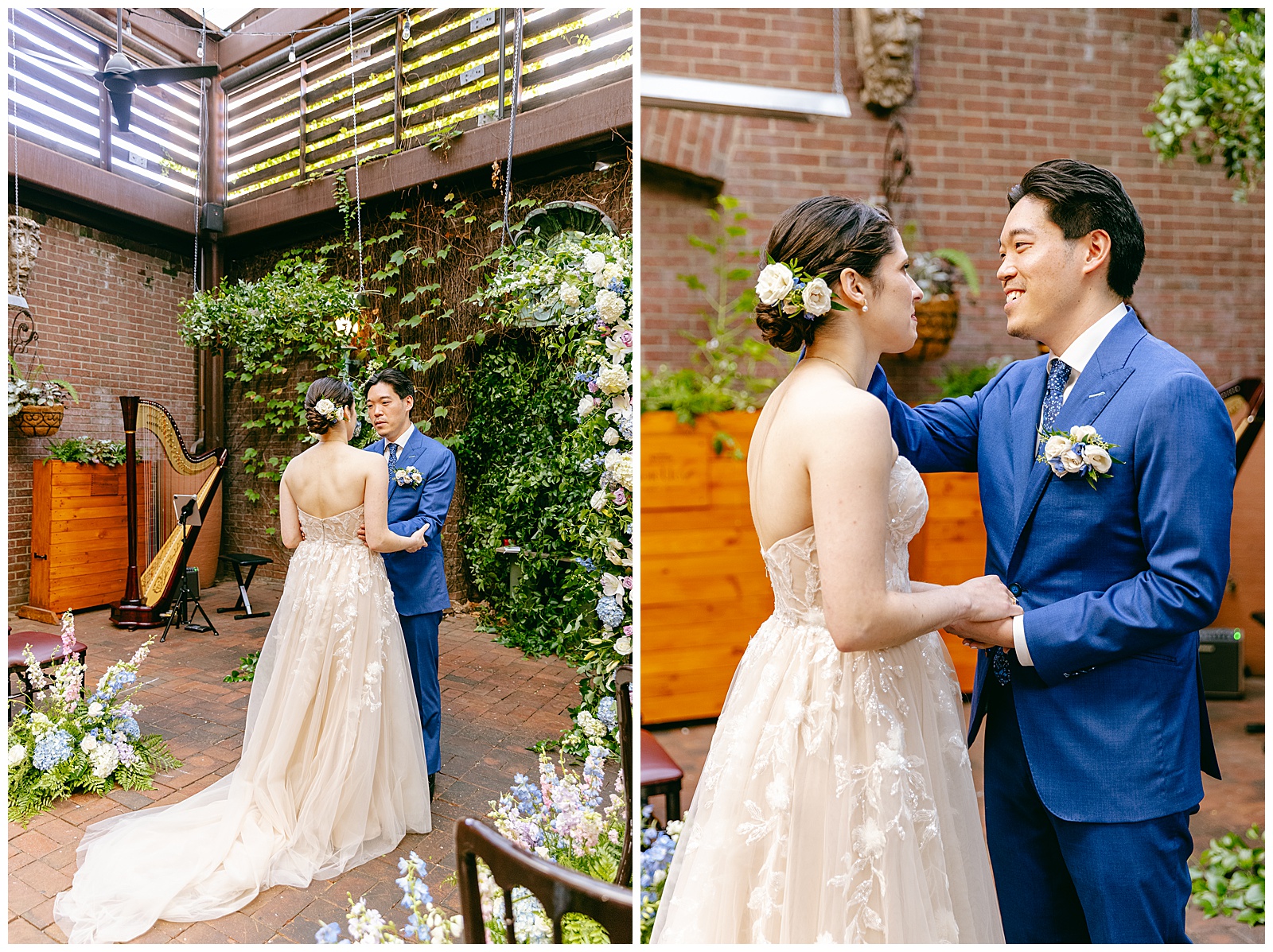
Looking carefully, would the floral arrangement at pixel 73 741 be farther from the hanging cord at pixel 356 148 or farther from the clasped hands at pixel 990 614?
the clasped hands at pixel 990 614

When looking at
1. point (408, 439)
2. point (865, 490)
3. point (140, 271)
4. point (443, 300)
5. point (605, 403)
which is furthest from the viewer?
point (443, 300)

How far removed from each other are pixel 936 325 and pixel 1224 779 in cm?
233

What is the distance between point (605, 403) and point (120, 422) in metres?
2.08

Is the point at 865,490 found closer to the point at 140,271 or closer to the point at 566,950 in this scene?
the point at 566,950

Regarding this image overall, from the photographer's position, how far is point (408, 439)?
2656mm

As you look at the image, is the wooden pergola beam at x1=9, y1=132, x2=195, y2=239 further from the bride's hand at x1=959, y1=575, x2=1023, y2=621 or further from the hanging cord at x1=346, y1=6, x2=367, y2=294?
the bride's hand at x1=959, y1=575, x2=1023, y2=621

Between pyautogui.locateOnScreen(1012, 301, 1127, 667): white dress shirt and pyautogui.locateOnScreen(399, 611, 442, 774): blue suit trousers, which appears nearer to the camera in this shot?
pyautogui.locateOnScreen(1012, 301, 1127, 667): white dress shirt

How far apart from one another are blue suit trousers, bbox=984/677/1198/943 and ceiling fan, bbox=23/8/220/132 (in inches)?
126

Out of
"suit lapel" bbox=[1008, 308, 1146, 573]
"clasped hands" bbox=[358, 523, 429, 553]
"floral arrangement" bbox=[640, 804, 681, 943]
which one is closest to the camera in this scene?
"suit lapel" bbox=[1008, 308, 1146, 573]

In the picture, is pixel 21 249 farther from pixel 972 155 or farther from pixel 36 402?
pixel 972 155

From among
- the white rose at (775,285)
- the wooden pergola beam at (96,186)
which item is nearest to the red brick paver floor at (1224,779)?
the white rose at (775,285)

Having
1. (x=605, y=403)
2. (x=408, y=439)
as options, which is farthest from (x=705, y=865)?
(x=408, y=439)

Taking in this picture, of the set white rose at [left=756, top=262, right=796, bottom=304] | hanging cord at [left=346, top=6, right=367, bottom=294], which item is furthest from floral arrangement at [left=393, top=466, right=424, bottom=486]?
white rose at [left=756, top=262, right=796, bottom=304]

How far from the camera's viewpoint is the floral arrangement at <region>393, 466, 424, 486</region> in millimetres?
2588
